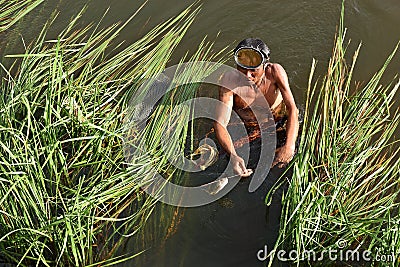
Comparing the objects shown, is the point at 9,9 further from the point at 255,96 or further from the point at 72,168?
the point at 255,96

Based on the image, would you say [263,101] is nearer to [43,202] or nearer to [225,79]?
[225,79]

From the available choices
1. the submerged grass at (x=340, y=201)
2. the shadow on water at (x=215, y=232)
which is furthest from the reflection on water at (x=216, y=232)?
the submerged grass at (x=340, y=201)

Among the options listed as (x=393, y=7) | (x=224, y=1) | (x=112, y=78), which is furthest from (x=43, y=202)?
(x=393, y=7)

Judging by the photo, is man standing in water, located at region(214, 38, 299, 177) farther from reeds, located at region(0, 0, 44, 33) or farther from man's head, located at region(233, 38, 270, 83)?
reeds, located at region(0, 0, 44, 33)

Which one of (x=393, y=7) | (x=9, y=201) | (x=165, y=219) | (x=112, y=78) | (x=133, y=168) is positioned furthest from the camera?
(x=393, y=7)

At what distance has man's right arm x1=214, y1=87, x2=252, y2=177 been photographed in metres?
2.96

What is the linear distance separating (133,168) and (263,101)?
2.77 feet

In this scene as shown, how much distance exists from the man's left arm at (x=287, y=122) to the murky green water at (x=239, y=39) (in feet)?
0.40

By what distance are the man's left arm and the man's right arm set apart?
0.20 meters

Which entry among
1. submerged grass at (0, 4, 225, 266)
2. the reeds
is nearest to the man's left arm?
submerged grass at (0, 4, 225, 266)

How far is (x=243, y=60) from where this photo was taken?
2975 mm

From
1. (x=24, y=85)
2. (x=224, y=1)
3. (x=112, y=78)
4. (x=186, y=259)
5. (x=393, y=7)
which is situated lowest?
(x=186, y=259)

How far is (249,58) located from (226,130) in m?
0.40

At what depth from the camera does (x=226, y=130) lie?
3100mm
